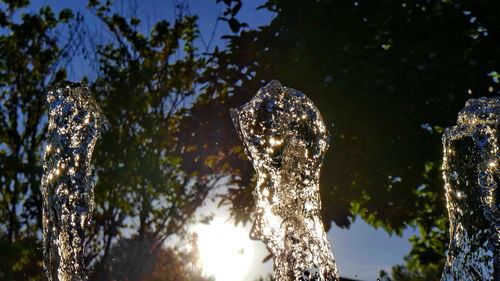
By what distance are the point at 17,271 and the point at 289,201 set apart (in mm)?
8846

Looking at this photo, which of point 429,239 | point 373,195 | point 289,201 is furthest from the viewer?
point 429,239

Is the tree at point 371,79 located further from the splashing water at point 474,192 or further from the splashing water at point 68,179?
the splashing water at point 68,179

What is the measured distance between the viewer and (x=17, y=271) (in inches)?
378

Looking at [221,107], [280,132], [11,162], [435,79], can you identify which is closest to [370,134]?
[435,79]

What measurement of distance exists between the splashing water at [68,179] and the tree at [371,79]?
222cm

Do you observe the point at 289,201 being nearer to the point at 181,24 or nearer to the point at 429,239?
the point at 429,239

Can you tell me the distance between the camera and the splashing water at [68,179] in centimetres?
267

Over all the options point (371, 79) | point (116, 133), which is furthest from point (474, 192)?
point (116, 133)

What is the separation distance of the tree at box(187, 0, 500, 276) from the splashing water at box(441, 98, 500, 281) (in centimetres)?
199

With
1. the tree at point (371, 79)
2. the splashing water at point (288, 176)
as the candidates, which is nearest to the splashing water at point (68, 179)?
the splashing water at point (288, 176)

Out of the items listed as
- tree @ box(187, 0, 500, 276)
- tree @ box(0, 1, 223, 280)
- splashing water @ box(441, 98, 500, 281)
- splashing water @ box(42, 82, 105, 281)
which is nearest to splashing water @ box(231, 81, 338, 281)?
splashing water @ box(441, 98, 500, 281)

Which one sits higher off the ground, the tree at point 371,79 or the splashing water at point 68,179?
the tree at point 371,79

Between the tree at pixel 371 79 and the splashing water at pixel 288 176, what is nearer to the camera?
the splashing water at pixel 288 176

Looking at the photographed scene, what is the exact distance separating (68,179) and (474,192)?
216 cm
